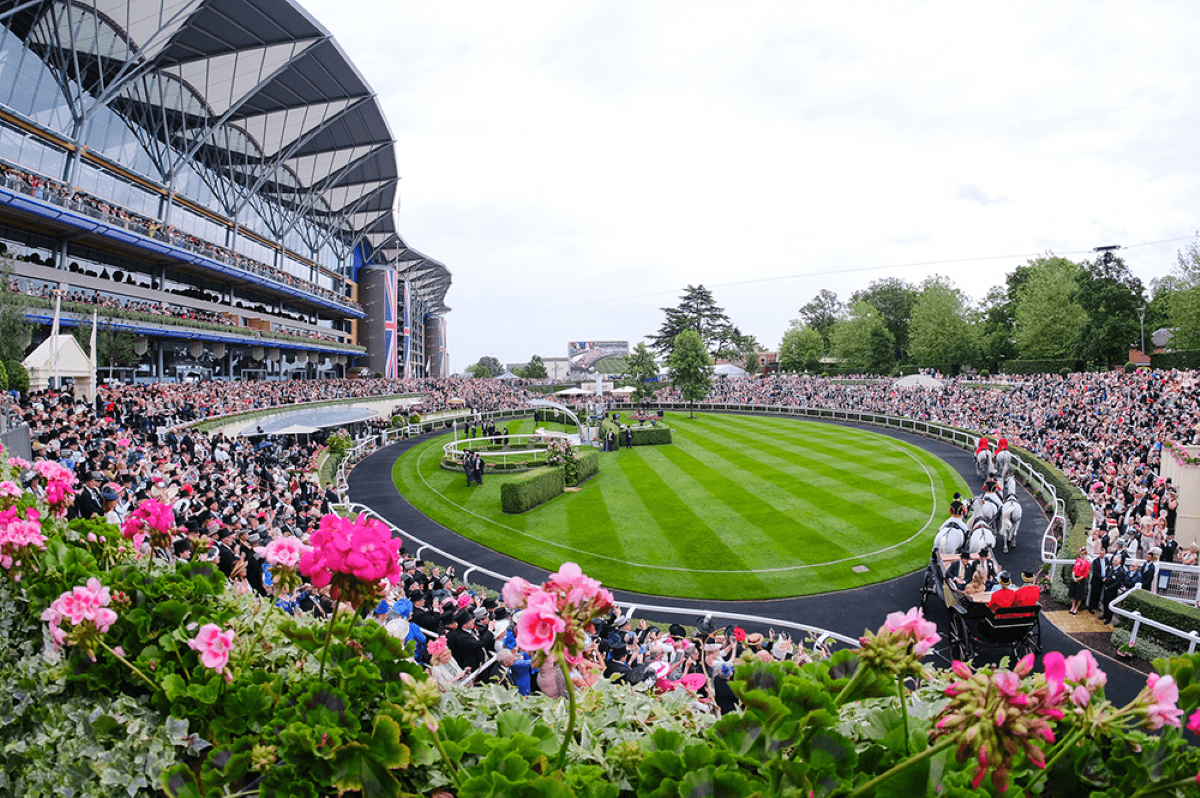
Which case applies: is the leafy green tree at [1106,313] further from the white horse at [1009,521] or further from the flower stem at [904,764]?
the flower stem at [904,764]

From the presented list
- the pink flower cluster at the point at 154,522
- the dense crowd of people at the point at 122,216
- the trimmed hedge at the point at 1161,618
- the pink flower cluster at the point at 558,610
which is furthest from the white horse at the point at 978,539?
the dense crowd of people at the point at 122,216

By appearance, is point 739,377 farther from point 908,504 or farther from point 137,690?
point 137,690

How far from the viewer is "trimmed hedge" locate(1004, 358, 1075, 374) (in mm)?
44713

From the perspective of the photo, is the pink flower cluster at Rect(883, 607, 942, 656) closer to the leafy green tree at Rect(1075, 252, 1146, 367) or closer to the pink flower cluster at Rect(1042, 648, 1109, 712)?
the pink flower cluster at Rect(1042, 648, 1109, 712)

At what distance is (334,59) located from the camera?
130ft

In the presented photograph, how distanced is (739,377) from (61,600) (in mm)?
71085

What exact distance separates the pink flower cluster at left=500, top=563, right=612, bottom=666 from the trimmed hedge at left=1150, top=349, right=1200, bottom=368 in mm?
44084

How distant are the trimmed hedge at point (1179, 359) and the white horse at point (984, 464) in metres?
21.2

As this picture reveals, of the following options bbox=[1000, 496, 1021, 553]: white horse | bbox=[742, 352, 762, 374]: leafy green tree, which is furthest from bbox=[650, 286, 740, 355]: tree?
bbox=[1000, 496, 1021, 553]: white horse

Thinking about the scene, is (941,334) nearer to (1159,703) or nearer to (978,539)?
(978,539)

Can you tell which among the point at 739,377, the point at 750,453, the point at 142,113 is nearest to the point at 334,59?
the point at 142,113

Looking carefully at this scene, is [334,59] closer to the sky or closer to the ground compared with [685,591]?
closer to the sky

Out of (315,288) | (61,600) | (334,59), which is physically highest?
(334,59)

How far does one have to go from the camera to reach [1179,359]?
32.7 meters
